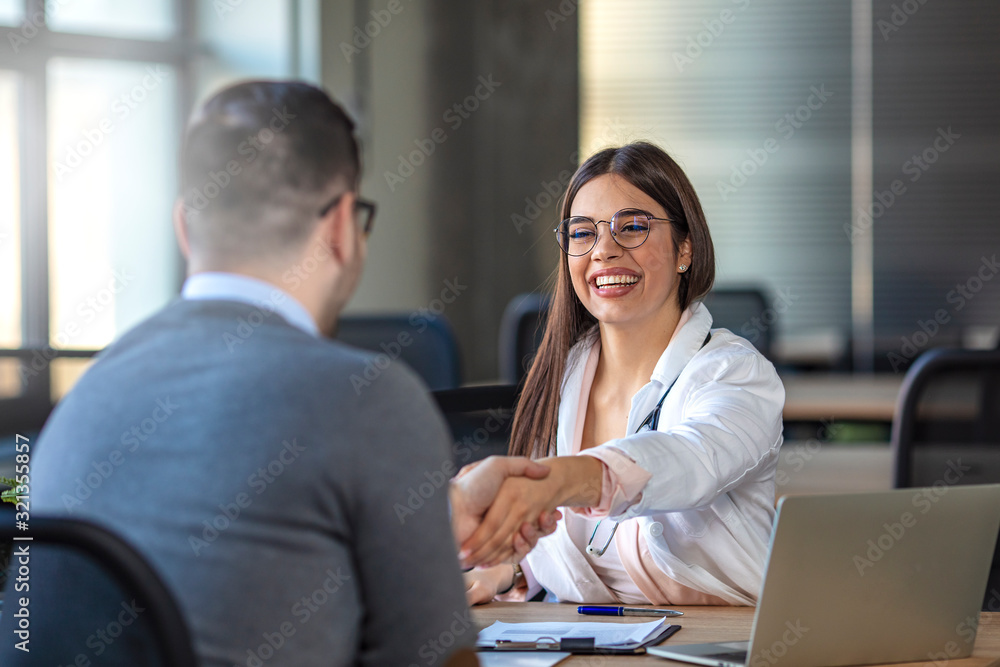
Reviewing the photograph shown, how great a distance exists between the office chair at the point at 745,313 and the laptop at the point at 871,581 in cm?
246

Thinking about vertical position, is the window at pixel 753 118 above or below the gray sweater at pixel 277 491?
above

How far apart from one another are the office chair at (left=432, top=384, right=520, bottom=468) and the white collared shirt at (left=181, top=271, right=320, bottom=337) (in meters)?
0.92

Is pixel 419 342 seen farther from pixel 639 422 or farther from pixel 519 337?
pixel 639 422

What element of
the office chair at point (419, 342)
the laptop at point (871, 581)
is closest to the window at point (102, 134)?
the office chair at point (419, 342)

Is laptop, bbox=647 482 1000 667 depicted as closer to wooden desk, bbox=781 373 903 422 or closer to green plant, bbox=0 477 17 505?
green plant, bbox=0 477 17 505

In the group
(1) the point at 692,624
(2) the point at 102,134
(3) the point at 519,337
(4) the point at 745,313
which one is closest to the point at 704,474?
(1) the point at 692,624

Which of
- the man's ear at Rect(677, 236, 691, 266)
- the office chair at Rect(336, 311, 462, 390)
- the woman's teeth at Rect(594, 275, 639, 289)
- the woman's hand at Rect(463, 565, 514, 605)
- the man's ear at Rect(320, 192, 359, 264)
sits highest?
the man's ear at Rect(320, 192, 359, 264)

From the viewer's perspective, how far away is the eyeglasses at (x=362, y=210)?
97cm

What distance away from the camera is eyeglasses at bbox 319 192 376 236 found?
0.97 meters

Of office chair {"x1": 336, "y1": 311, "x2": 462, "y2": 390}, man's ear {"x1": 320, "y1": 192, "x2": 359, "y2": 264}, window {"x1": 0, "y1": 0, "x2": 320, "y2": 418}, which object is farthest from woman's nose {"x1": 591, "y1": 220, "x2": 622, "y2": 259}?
window {"x1": 0, "y1": 0, "x2": 320, "y2": 418}

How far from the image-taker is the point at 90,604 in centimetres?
88

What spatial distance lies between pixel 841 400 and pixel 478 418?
88.6 inches

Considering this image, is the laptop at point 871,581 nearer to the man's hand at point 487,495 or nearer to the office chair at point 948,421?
the man's hand at point 487,495

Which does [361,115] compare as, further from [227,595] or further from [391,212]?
[227,595]
